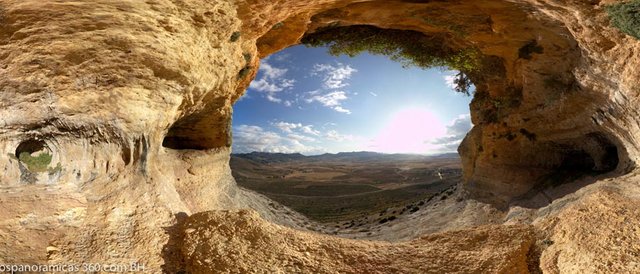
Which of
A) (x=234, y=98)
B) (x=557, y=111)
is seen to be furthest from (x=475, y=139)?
(x=234, y=98)

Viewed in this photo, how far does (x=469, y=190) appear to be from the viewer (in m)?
18.9

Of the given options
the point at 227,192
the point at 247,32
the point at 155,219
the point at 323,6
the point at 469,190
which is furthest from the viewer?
the point at 469,190

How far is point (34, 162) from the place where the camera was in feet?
20.3

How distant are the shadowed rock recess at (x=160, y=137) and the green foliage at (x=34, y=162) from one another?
0.08 feet

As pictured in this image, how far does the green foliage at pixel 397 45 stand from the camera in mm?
14648

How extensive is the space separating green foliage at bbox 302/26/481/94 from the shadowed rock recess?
8.74 ft

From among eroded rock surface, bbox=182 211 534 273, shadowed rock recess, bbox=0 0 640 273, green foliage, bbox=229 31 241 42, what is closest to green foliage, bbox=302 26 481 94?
shadowed rock recess, bbox=0 0 640 273

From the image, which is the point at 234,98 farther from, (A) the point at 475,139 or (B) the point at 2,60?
(A) the point at 475,139

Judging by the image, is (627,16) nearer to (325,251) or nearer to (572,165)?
(325,251)

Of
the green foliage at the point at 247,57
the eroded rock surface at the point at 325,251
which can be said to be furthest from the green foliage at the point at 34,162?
the green foliage at the point at 247,57

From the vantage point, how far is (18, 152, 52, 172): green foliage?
6.18 metres

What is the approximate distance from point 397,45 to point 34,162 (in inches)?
556

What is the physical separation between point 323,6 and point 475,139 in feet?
Answer: 46.1

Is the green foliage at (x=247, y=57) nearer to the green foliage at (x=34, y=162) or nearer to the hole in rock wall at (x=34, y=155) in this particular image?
the hole in rock wall at (x=34, y=155)
